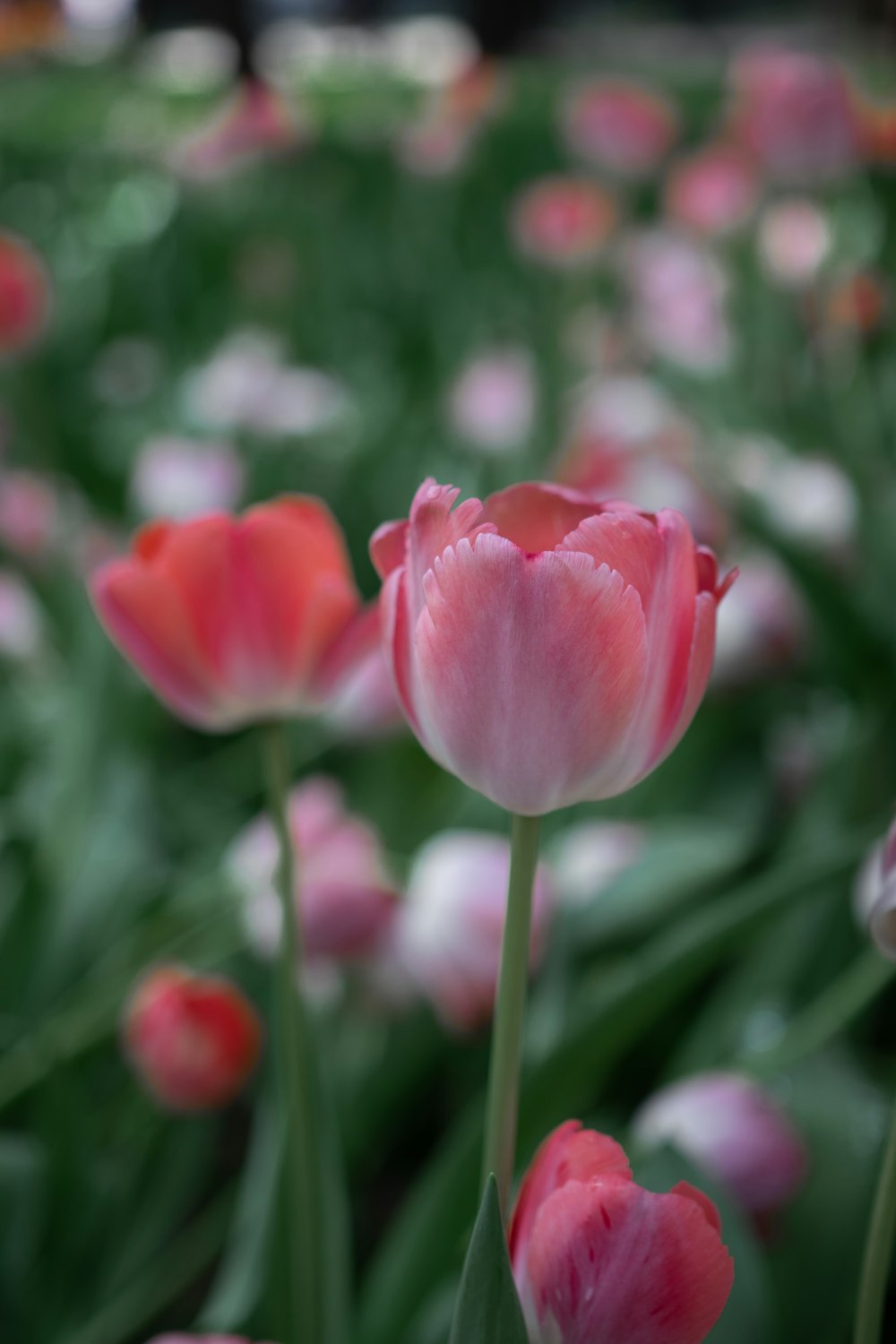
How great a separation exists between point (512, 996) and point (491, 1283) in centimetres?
5

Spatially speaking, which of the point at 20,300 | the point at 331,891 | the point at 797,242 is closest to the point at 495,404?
the point at 797,242

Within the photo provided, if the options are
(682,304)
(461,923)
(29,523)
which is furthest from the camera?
(682,304)

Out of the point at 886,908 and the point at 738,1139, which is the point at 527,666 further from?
the point at 738,1139

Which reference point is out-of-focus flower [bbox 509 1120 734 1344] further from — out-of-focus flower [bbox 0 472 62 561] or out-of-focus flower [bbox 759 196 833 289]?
out-of-focus flower [bbox 759 196 833 289]

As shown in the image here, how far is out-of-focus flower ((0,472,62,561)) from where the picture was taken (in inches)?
40.6

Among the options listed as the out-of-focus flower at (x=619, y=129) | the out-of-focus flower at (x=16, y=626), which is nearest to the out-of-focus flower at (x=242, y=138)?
the out-of-focus flower at (x=619, y=129)

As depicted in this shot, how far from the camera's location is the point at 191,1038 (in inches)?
17.8

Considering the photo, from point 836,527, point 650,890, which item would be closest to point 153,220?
point 836,527

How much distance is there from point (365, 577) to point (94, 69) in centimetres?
561

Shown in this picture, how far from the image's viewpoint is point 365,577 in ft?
3.43

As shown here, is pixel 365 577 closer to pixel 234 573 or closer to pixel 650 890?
pixel 650 890

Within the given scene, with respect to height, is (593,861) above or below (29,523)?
above

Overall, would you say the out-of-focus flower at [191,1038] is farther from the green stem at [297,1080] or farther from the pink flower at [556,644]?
the pink flower at [556,644]

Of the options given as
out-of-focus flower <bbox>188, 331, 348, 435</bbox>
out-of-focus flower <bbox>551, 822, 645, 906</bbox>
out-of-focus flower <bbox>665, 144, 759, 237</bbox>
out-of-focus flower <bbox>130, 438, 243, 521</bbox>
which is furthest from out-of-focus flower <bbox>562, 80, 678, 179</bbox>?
out-of-focus flower <bbox>551, 822, 645, 906</bbox>
